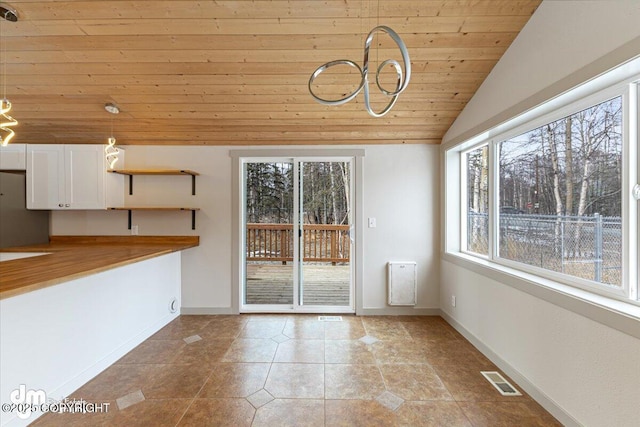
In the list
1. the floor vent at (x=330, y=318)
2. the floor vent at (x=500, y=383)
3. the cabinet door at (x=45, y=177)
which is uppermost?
the cabinet door at (x=45, y=177)

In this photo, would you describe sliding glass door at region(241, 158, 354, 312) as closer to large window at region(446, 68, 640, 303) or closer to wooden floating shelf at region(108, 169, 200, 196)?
wooden floating shelf at region(108, 169, 200, 196)

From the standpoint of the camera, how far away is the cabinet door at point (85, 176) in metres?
3.06

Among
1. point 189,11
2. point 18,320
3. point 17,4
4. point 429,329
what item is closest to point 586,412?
point 429,329

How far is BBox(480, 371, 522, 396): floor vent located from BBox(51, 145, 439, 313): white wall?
123 centimetres

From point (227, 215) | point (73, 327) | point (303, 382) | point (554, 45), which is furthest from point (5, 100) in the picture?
point (554, 45)

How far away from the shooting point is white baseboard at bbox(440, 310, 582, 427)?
1.69m

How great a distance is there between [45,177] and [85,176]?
A: 414 mm

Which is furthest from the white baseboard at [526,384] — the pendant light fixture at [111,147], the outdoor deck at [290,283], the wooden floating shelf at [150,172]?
the pendant light fixture at [111,147]

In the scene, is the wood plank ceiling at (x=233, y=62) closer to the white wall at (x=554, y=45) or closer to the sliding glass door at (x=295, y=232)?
the white wall at (x=554, y=45)

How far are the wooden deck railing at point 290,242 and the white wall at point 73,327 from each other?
1.12m

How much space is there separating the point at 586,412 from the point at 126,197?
4486 millimetres

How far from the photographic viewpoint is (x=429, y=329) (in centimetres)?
302

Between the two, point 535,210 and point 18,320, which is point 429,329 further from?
point 18,320

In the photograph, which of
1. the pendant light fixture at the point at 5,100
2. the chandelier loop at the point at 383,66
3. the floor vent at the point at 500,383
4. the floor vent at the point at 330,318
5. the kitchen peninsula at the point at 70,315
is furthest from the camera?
the floor vent at the point at 330,318
